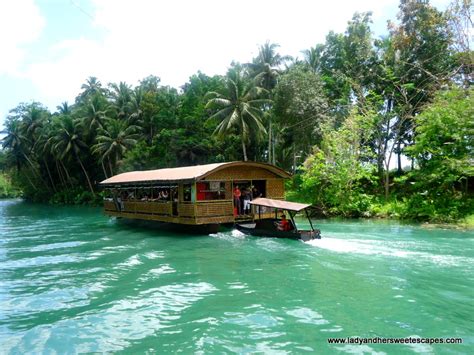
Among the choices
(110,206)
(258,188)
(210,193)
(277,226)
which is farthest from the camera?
(110,206)

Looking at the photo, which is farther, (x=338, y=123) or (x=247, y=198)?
(x=338, y=123)

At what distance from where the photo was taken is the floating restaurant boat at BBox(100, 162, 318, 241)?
1714 centimetres

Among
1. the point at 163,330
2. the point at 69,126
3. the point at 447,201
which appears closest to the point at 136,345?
the point at 163,330

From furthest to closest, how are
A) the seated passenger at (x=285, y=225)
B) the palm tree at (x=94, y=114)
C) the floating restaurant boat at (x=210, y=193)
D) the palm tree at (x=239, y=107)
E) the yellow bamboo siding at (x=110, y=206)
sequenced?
the palm tree at (x=94, y=114) → the palm tree at (x=239, y=107) → the yellow bamboo siding at (x=110, y=206) → the floating restaurant boat at (x=210, y=193) → the seated passenger at (x=285, y=225)

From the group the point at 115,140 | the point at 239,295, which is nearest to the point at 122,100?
the point at 115,140

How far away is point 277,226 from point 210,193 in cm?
431

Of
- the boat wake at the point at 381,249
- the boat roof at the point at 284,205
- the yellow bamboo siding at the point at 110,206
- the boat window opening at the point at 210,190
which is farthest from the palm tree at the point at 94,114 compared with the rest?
the boat wake at the point at 381,249

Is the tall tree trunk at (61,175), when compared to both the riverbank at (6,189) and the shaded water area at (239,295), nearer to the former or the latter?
the riverbank at (6,189)

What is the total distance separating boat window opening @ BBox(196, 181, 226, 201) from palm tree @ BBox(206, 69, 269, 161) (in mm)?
13859

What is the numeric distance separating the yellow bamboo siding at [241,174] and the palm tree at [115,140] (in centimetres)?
2625

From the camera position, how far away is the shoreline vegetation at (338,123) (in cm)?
2195

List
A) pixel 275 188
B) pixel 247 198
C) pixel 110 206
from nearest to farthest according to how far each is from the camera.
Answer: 1. pixel 247 198
2. pixel 275 188
3. pixel 110 206

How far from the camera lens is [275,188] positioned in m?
19.7

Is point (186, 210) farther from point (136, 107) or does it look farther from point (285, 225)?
point (136, 107)
